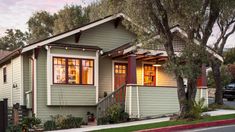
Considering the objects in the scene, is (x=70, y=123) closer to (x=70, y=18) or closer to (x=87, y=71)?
(x=87, y=71)

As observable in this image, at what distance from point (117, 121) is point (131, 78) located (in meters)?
2.29

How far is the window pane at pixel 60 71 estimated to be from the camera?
1900 centimetres

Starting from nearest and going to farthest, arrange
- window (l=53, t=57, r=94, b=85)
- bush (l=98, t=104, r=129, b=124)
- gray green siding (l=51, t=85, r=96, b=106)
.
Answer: bush (l=98, t=104, r=129, b=124), gray green siding (l=51, t=85, r=96, b=106), window (l=53, t=57, r=94, b=85)

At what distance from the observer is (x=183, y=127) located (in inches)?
597

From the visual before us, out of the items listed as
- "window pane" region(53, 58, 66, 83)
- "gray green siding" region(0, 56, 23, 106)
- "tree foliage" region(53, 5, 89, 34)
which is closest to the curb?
"window pane" region(53, 58, 66, 83)

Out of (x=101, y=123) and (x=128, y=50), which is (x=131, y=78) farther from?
(x=101, y=123)

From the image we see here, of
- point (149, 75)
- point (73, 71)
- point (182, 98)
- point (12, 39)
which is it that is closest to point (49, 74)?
point (73, 71)

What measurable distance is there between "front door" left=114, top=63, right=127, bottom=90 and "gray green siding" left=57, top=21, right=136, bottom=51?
1.19m

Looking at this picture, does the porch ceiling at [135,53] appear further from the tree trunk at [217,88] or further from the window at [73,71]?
the tree trunk at [217,88]

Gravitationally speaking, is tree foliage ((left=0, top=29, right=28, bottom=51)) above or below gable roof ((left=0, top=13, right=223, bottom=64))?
above

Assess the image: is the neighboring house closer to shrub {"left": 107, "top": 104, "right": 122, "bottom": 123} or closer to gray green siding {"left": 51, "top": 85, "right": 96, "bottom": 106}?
gray green siding {"left": 51, "top": 85, "right": 96, "bottom": 106}

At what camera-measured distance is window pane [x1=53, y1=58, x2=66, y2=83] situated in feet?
62.3

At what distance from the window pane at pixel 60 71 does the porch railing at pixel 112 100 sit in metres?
2.29

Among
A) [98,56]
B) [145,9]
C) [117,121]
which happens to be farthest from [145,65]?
[145,9]
